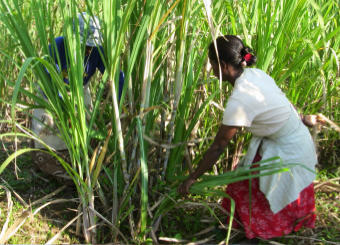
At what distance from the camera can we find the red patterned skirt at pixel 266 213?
171 cm

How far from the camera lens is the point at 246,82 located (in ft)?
4.84

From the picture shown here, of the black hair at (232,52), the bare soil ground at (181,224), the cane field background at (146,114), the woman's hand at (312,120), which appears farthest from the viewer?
the bare soil ground at (181,224)

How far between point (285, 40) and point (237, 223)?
0.94 m

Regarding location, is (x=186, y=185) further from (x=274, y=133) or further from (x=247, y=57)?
(x=247, y=57)

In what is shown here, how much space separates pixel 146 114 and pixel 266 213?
0.73 meters

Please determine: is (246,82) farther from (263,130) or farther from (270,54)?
(270,54)

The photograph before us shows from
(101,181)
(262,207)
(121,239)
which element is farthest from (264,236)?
(101,181)

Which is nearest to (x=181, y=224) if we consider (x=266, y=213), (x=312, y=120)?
(x=266, y=213)

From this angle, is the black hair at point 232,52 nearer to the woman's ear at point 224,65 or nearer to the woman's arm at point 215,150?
the woman's ear at point 224,65

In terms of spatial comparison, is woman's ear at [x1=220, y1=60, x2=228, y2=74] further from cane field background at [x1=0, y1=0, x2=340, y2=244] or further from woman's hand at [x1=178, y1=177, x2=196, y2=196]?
woman's hand at [x1=178, y1=177, x2=196, y2=196]

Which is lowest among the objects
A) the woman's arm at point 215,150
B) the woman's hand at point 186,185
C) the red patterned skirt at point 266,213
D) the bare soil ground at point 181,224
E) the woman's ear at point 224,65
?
the bare soil ground at point 181,224

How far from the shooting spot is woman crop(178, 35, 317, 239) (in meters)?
1.46

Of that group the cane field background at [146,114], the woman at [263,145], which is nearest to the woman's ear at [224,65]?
the woman at [263,145]

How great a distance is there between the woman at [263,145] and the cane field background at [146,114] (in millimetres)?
87
